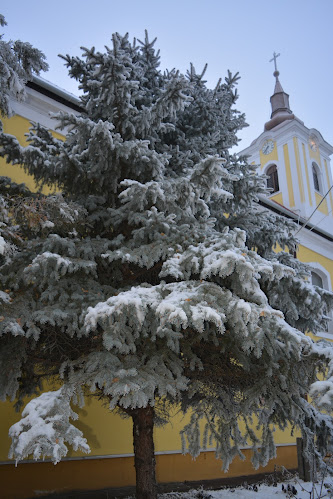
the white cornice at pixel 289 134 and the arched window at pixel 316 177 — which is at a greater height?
the white cornice at pixel 289 134

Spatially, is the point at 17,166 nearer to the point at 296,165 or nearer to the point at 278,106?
the point at 296,165

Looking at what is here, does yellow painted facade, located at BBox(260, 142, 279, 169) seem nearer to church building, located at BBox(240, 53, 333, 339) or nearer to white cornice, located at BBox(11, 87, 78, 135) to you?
church building, located at BBox(240, 53, 333, 339)

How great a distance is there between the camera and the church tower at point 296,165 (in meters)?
16.2

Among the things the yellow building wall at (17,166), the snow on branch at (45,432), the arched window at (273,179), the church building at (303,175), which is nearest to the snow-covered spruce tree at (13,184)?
the snow on branch at (45,432)

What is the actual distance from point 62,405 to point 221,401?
221 cm

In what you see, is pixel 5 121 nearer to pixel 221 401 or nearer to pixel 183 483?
pixel 221 401

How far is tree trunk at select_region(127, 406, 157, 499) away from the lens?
16.5 feet

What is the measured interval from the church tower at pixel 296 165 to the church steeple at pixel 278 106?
41 millimetres

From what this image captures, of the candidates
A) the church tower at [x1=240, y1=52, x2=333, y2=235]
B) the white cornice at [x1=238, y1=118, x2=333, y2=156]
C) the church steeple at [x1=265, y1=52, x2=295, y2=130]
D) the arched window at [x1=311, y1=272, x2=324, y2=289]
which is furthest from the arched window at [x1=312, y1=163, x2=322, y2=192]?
the arched window at [x1=311, y1=272, x2=324, y2=289]

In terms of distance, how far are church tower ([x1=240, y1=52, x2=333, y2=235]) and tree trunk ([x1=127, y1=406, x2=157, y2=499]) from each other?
38.6 ft

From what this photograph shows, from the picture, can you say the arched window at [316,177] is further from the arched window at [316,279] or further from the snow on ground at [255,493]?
the snow on ground at [255,493]

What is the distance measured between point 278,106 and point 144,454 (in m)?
18.1

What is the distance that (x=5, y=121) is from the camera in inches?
330

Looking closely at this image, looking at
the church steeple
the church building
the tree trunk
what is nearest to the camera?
the tree trunk
